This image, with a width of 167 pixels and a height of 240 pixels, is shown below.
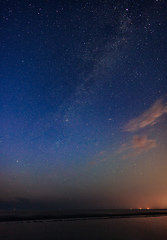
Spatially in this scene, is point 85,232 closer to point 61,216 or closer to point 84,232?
point 84,232

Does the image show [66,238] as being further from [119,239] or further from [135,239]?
[135,239]

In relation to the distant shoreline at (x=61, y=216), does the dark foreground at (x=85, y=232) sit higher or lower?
higher

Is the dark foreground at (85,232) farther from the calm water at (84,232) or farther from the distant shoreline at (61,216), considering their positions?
the distant shoreline at (61,216)

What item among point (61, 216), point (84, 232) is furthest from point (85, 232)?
point (61, 216)

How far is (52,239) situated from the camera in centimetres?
895

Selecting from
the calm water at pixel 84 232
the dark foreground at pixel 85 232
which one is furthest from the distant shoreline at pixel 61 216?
the calm water at pixel 84 232

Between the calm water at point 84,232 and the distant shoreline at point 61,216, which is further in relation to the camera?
the distant shoreline at point 61,216

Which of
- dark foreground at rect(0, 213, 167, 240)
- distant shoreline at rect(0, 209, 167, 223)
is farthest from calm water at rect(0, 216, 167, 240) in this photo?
distant shoreline at rect(0, 209, 167, 223)

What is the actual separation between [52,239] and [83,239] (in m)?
2.02

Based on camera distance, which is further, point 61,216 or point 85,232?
point 61,216

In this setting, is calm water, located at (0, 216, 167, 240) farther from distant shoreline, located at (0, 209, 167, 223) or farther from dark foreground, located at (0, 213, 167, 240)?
distant shoreline, located at (0, 209, 167, 223)

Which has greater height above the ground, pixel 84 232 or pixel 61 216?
pixel 84 232

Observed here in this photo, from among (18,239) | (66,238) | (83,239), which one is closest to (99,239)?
(83,239)

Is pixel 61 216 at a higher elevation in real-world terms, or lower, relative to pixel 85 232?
lower
